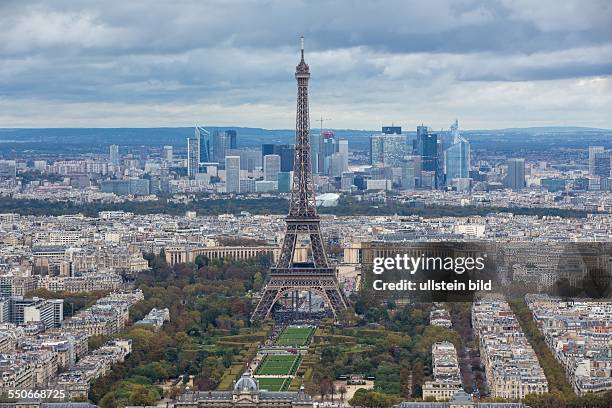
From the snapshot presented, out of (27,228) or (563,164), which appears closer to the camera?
(27,228)

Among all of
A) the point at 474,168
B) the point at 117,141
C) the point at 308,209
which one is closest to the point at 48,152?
the point at 117,141

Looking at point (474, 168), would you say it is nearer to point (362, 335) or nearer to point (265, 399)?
point (362, 335)

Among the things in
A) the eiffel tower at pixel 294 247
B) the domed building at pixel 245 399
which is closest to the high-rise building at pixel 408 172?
the eiffel tower at pixel 294 247

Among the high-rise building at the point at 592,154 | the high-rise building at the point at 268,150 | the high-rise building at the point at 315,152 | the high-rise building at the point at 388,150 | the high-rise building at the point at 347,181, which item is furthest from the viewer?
the high-rise building at the point at 388,150

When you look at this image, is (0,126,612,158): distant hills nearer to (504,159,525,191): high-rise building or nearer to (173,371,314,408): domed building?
(504,159,525,191): high-rise building

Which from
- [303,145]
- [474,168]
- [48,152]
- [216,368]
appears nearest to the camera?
[216,368]

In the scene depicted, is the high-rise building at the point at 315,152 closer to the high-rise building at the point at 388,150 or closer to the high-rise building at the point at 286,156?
the high-rise building at the point at 286,156
